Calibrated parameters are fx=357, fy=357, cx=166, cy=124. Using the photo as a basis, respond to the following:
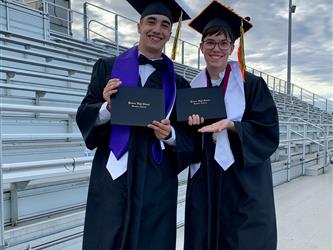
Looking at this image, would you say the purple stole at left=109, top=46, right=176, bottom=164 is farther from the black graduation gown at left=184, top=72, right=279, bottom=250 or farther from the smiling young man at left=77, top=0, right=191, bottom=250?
the black graduation gown at left=184, top=72, right=279, bottom=250

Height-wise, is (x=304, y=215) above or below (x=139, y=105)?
below

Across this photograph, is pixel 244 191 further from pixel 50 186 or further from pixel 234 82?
pixel 50 186

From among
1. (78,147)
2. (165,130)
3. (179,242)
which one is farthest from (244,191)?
(78,147)

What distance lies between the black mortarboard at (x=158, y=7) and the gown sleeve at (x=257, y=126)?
0.50 metres

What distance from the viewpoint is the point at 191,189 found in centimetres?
180

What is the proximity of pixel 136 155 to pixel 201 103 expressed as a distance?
387mm

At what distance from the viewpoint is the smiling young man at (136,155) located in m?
1.54

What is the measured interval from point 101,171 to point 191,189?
47 centimetres

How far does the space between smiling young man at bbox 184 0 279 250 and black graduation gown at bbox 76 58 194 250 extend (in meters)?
0.15

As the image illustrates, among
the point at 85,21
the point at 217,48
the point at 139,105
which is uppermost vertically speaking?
the point at 85,21

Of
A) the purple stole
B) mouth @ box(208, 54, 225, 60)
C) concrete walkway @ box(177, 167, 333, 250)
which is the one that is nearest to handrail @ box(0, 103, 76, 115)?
the purple stole

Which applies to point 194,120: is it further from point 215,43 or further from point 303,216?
point 303,216

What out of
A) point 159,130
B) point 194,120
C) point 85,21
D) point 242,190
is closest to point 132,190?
point 159,130

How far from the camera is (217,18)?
1.83 metres
